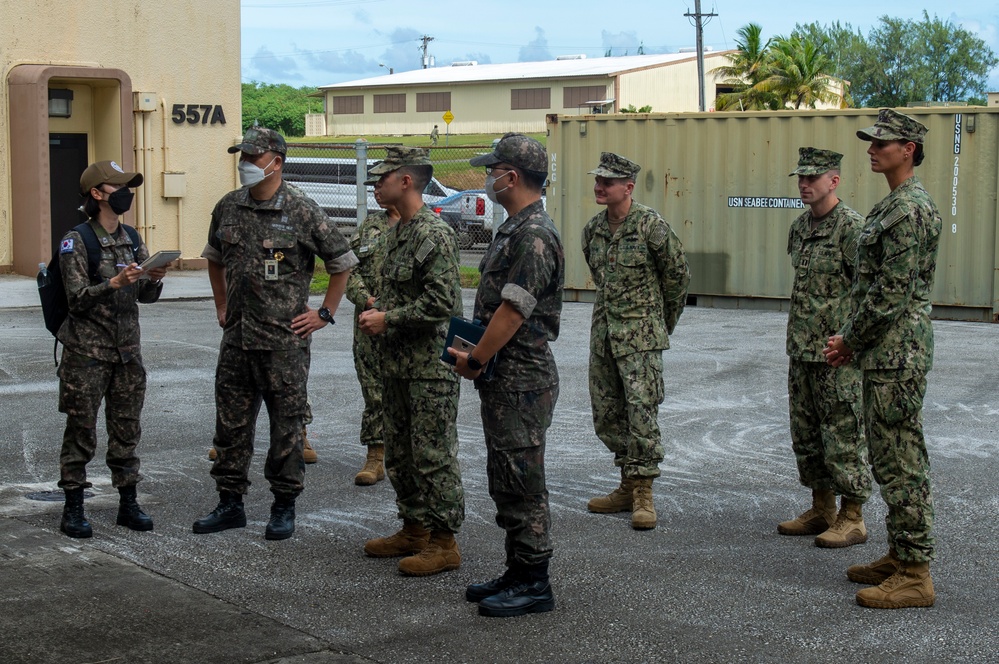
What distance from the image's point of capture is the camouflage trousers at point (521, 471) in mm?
5180

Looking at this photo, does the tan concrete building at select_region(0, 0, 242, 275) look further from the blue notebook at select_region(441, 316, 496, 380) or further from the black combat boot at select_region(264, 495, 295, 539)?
the blue notebook at select_region(441, 316, 496, 380)

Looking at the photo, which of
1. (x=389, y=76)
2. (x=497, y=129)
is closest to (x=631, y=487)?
(x=497, y=129)

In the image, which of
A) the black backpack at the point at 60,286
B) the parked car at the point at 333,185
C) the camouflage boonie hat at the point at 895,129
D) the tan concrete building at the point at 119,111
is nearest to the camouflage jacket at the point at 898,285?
the camouflage boonie hat at the point at 895,129

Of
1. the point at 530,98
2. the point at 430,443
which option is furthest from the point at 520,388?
the point at 530,98

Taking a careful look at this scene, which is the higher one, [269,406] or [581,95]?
[581,95]

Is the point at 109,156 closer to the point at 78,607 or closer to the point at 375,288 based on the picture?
the point at 375,288

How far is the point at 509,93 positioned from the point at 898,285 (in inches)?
2335

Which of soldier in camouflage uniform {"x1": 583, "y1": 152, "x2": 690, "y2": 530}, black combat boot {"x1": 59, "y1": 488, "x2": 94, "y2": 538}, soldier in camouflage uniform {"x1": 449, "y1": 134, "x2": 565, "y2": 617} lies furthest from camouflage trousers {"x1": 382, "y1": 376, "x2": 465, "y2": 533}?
black combat boot {"x1": 59, "y1": 488, "x2": 94, "y2": 538}

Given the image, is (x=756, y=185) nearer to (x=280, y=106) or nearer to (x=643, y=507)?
(x=643, y=507)

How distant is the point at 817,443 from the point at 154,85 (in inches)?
620

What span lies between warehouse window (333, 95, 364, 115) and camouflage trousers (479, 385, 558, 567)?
6694 centimetres

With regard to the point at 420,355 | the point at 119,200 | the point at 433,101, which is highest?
the point at 433,101

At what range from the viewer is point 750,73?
51.3m

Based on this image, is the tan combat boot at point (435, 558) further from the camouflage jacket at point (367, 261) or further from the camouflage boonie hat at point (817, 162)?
the camouflage boonie hat at point (817, 162)
